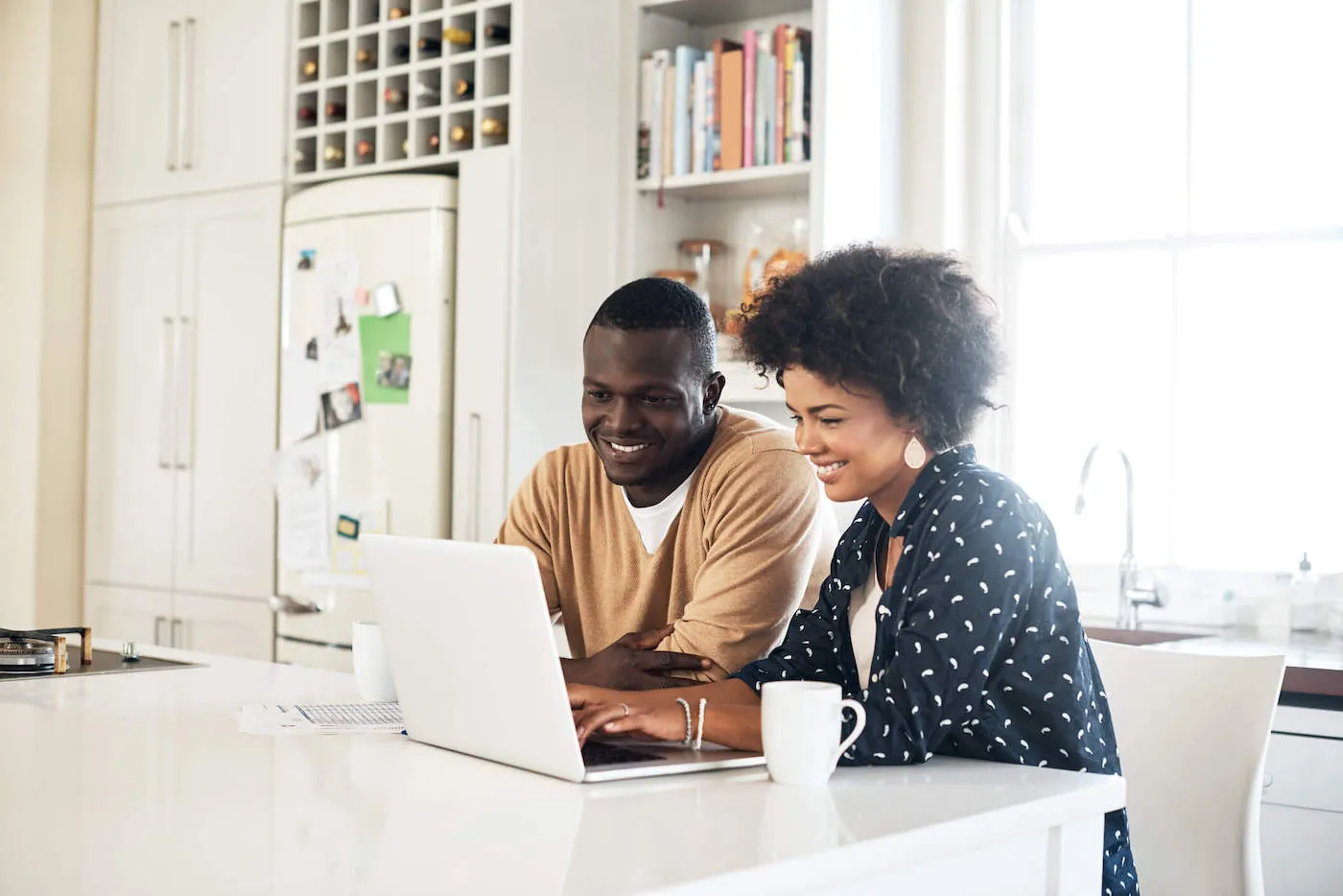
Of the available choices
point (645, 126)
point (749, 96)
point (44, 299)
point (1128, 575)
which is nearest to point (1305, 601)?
point (1128, 575)

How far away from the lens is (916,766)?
4.52 ft

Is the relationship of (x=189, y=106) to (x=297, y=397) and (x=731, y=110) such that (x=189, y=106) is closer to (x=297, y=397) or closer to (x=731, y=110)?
(x=297, y=397)

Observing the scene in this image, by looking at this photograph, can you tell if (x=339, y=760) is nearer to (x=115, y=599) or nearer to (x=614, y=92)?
(x=614, y=92)

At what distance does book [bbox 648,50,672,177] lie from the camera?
3.43 m

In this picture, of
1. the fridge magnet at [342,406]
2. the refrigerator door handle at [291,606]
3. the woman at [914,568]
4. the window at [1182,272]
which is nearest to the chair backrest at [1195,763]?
the woman at [914,568]

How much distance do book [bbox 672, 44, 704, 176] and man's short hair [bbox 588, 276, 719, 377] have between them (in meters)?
1.33

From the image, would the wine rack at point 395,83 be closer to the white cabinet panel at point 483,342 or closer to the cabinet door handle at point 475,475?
the white cabinet panel at point 483,342

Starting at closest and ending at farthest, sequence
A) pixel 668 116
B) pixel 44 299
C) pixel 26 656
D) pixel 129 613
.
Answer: pixel 26 656 < pixel 668 116 < pixel 129 613 < pixel 44 299

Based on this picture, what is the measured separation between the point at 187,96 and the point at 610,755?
10.8ft

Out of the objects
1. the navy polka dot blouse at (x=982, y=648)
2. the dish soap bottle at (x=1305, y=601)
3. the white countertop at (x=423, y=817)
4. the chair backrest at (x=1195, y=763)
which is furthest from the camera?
the dish soap bottle at (x=1305, y=601)

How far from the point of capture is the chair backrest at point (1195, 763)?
173cm

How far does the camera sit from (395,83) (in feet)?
12.0

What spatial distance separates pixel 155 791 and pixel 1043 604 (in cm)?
86

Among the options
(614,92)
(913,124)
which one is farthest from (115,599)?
(913,124)
